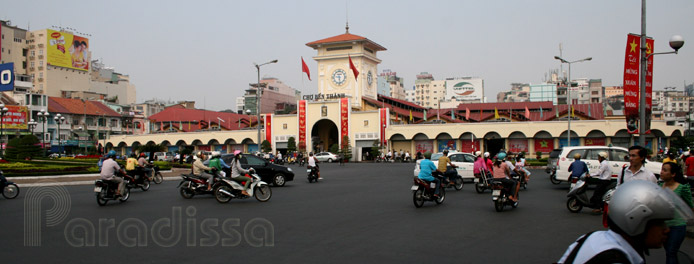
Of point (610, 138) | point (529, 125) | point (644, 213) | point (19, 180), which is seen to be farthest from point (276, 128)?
point (644, 213)

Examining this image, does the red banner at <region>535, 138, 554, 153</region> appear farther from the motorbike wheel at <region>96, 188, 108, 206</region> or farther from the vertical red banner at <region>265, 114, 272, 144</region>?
the motorbike wheel at <region>96, 188, 108, 206</region>

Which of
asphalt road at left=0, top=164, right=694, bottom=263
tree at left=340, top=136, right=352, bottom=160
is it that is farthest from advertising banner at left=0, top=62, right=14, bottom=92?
tree at left=340, top=136, right=352, bottom=160

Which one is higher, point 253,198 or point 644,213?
point 644,213

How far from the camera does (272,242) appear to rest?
7.83 m

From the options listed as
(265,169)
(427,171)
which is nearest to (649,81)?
(427,171)

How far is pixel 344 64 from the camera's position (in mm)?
64688

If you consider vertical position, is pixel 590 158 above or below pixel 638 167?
below

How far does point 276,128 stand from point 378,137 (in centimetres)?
1285

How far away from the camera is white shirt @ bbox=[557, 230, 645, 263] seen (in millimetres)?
2383

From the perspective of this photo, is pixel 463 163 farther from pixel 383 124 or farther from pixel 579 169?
pixel 383 124

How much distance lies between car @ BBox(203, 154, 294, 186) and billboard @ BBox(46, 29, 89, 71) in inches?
2928

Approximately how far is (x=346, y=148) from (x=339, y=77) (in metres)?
12.5

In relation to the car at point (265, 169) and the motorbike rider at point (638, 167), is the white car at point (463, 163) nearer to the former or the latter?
the car at point (265, 169)

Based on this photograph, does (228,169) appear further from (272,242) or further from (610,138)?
(610,138)
